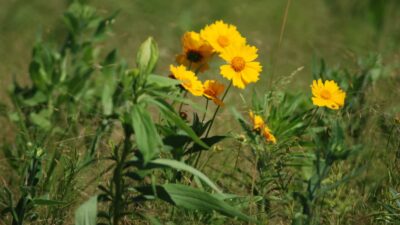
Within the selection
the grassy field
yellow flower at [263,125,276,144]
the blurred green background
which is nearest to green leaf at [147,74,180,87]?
the grassy field

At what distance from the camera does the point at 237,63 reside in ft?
6.36

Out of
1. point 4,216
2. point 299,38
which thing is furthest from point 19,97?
point 299,38

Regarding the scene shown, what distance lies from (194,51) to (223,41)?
0.11 metres

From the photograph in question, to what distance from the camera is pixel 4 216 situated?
1985mm

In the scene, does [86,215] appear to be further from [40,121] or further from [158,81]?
[40,121]

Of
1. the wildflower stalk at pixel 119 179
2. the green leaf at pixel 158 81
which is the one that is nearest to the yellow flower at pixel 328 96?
the green leaf at pixel 158 81

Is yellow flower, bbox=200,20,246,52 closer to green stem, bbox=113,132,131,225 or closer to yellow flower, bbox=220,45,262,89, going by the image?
yellow flower, bbox=220,45,262,89

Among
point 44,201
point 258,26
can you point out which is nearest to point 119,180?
point 44,201

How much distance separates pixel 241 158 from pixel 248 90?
48.3 inches

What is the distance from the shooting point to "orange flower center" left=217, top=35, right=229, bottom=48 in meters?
1.93

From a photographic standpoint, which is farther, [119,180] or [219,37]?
[219,37]

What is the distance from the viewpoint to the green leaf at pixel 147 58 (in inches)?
62.1

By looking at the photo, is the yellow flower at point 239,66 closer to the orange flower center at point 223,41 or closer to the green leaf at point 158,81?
the orange flower center at point 223,41

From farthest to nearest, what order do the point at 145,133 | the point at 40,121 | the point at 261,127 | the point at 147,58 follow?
1. the point at 40,121
2. the point at 261,127
3. the point at 147,58
4. the point at 145,133
